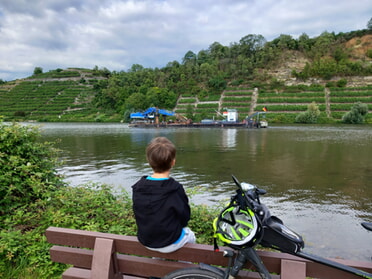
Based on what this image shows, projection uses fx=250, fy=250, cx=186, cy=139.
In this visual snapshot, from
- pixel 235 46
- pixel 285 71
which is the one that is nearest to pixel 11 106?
pixel 235 46

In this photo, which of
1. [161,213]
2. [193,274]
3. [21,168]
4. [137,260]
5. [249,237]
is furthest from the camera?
[21,168]

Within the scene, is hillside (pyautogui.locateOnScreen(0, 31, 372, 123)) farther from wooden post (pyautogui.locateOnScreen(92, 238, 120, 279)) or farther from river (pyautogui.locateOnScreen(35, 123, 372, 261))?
wooden post (pyautogui.locateOnScreen(92, 238, 120, 279))

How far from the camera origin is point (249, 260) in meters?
1.84

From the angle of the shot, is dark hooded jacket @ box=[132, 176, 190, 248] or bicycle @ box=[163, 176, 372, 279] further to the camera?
dark hooded jacket @ box=[132, 176, 190, 248]

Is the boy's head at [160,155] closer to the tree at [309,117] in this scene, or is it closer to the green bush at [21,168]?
the green bush at [21,168]

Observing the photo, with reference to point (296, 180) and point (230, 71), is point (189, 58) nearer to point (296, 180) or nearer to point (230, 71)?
point (230, 71)

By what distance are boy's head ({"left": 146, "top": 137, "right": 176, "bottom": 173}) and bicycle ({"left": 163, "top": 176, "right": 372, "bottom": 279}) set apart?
65cm

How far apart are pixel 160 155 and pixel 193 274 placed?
3.23 feet

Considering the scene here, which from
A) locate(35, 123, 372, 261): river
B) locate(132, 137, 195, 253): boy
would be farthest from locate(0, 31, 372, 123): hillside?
locate(132, 137, 195, 253): boy

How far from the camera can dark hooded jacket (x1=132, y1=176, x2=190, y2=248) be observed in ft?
6.69

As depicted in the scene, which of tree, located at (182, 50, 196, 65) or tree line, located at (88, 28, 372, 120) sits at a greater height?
tree, located at (182, 50, 196, 65)

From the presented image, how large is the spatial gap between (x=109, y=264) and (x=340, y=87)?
81519 mm

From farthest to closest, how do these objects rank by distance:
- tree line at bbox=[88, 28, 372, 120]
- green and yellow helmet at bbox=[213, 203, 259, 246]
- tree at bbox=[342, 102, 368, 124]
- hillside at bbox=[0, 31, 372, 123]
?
tree line at bbox=[88, 28, 372, 120]
hillside at bbox=[0, 31, 372, 123]
tree at bbox=[342, 102, 368, 124]
green and yellow helmet at bbox=[213, 203, 259, 246]

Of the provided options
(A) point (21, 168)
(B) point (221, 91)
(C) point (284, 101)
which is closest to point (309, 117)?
(C) point (284, 101)
